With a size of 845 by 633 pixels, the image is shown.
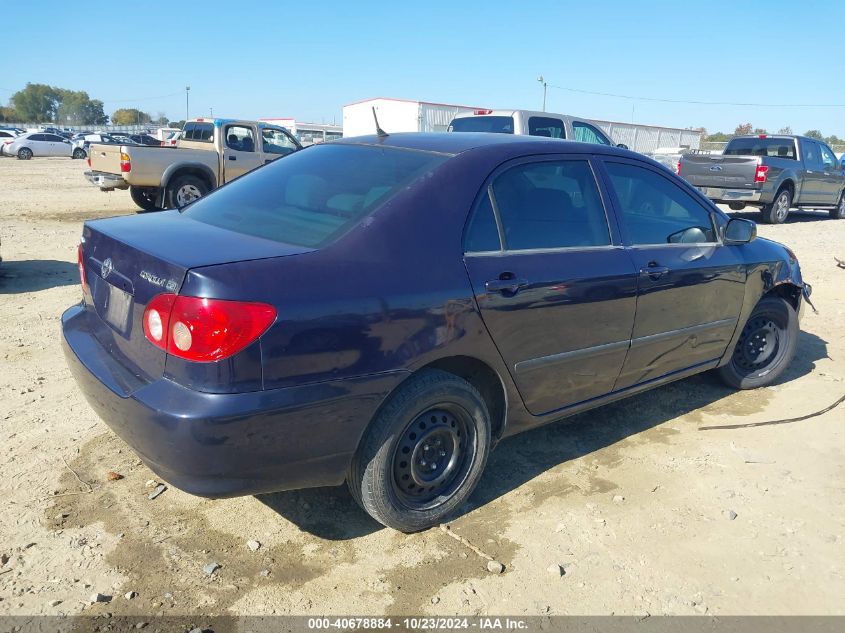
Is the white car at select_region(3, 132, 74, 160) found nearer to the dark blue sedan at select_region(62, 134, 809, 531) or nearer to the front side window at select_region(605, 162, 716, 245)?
the dark blue sedan at select_region(62, 134, 809, 531)

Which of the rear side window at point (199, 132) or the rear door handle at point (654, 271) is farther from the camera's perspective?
the rear side window at point (199, 132)

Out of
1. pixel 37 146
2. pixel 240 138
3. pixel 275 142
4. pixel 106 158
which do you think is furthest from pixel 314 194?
pixel 37 146

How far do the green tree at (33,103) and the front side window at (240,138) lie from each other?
10625cm

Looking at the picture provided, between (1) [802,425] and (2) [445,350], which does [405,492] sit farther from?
(1) [802,425]

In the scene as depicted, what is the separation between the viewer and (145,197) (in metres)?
13.8

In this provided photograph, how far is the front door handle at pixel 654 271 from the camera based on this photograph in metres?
3.65

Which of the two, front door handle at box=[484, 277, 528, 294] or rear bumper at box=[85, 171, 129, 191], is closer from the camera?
front door handle at box=[484, 277, 528, 294]

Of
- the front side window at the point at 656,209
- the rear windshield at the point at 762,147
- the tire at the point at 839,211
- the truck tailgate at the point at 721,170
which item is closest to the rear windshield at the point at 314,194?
the front side window at the point at 656,209

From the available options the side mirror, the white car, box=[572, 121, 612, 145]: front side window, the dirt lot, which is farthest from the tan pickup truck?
the white car

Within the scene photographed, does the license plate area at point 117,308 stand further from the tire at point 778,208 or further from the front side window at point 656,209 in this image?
the tire at point 778,208

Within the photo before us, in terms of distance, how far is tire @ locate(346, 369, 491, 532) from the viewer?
277 cm

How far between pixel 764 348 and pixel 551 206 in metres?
2.57

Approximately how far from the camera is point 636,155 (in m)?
3.95

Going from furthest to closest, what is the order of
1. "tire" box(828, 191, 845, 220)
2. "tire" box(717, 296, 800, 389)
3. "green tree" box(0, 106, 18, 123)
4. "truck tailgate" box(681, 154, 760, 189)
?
"green tree" box(0, 106, 18, 123) → "tire" box(828, 191, 845, 220) → "truck tailgate" box(681, 154, 760, 189) → "tire" box(717, 296, 800, 389)
